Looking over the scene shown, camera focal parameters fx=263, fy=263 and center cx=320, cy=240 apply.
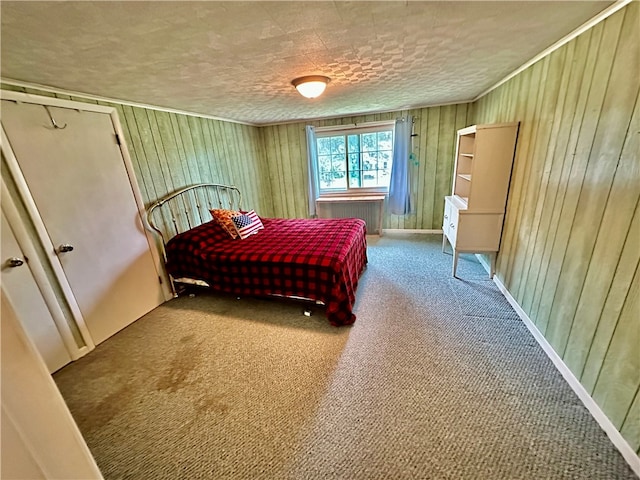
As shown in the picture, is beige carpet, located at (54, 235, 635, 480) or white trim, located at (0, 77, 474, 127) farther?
white trim, located at (0, 77, 474, 127)

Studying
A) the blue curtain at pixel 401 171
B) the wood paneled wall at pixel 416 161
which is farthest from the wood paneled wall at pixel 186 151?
the blue curtain at pixel 401 171

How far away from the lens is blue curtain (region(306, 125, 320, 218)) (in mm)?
4830

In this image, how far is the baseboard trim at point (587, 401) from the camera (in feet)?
4.22

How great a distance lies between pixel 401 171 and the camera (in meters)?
4.55

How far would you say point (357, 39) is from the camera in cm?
163

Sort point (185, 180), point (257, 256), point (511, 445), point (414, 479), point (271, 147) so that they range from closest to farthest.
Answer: point (414, 479) → point (511, 445) → point (257, 256) → point (185, 180) → point (271, 147)

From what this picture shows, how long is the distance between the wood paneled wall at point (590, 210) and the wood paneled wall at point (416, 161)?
1928mm

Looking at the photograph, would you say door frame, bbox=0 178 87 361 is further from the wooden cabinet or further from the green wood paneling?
the wooden cabinet

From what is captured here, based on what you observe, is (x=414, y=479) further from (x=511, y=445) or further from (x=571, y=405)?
(x=571, y=405)

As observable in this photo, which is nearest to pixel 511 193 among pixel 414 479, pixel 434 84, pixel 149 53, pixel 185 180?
pixel 434 84

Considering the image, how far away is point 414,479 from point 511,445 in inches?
22.6

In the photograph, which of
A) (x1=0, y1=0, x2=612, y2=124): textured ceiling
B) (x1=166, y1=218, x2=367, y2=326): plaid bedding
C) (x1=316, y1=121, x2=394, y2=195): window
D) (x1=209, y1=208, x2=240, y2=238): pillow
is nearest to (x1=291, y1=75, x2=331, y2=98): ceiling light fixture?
(x1=0, y1=0, x2=612, y2=124): textured ceiling

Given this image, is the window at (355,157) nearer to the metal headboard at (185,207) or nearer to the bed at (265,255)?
the bed at (265,255)

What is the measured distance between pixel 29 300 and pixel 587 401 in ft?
12.5
